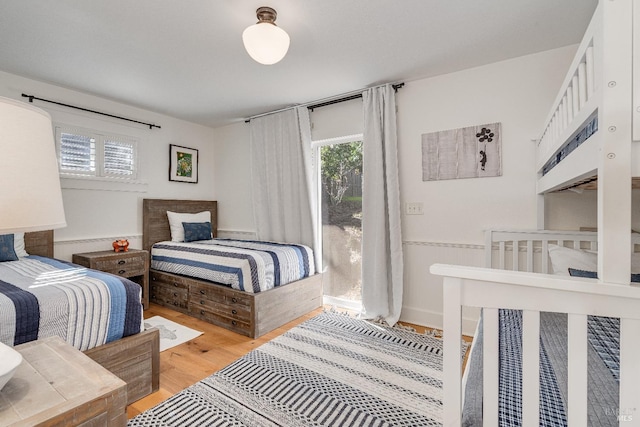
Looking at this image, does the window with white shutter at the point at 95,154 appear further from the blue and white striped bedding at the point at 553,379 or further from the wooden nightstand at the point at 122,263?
the blue and white striped bedding at the point at 553,379

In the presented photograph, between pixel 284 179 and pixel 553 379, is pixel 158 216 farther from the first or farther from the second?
pixel 553 379

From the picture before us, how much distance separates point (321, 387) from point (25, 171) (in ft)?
5.89

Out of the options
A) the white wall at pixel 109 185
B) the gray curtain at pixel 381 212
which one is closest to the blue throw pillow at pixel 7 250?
the white wall at pixel 109 185

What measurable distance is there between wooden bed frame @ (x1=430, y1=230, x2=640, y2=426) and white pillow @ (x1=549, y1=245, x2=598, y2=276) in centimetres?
96

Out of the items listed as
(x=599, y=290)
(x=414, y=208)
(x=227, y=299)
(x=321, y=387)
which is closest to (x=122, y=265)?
(x=227, y=299)

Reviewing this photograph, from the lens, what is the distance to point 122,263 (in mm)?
2998

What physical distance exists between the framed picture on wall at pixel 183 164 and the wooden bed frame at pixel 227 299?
475 millimetres

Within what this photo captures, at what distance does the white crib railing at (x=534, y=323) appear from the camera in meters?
0.64

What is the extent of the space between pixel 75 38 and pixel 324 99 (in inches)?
84.0

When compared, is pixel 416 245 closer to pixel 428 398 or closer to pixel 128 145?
pixel 428 398

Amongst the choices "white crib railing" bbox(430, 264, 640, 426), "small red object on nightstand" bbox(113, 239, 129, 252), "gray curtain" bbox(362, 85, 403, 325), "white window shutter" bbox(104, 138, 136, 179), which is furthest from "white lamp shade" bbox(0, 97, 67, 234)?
"white window shutter" bbox(104, 138, 136, 179)

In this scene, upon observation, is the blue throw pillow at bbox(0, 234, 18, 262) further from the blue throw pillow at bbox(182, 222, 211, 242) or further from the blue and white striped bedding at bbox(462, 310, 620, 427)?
the blue and white striped bedding at bbox(462, 310, 620, 427)

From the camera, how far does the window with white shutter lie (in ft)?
9.86

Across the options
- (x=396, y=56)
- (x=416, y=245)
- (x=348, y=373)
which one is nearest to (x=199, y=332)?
(x=348, y=373)
